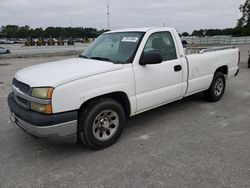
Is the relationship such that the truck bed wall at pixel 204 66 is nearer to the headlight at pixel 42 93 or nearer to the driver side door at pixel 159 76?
the driver side door at pixel 159 76

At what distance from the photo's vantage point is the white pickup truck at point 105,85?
2852 millimetres

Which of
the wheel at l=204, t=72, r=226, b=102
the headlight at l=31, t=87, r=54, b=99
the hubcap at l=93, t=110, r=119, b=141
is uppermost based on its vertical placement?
the headlight at l=31, t=87, r=54, b=99

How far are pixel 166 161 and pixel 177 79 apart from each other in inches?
68.1

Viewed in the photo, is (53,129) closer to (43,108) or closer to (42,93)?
(43,108)

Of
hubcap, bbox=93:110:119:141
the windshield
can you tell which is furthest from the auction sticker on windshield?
hubcap, bbox=93:110:119:141

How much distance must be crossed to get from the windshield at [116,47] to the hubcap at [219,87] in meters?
2.61

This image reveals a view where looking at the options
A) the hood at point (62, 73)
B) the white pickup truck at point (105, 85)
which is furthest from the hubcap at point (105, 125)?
the hood at point (62, 73)

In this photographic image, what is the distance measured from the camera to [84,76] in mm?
3002

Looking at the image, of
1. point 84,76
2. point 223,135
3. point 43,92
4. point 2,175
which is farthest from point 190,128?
point 2,175

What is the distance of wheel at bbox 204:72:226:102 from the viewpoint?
5323 millimetres

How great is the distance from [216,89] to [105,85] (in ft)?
11.2

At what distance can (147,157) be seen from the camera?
10.3ft

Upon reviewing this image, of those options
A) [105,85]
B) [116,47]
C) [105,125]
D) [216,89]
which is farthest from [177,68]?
[216,89]

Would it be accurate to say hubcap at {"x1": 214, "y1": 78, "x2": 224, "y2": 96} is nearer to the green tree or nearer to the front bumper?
the front bumper
